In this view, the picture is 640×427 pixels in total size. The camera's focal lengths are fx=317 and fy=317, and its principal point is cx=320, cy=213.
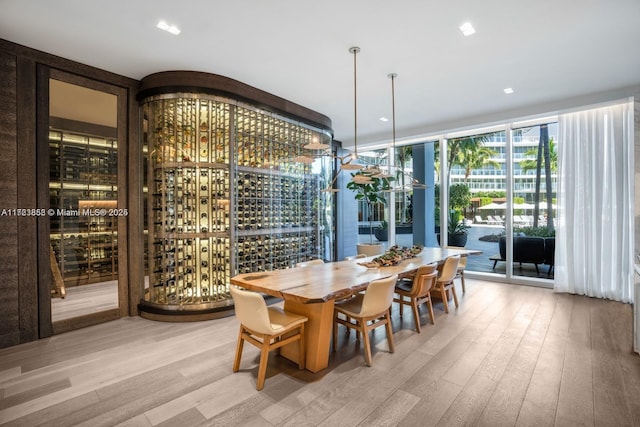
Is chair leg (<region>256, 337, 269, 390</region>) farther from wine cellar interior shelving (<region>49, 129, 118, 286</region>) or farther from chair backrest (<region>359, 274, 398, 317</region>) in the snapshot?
wine cellar interior shelving (<region>49, 129, 118, 286</region>)

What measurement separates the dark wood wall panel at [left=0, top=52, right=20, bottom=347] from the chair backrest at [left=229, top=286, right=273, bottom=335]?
263cm

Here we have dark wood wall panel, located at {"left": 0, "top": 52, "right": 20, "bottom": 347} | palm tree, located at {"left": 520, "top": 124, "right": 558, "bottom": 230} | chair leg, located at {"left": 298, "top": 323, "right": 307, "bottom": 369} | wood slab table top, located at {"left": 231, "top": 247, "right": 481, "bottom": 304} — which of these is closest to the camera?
wood slab table top, located at {"left": 231, "top": 247, "right": 481, "bottom": 304}

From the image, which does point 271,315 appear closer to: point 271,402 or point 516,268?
point 271,402

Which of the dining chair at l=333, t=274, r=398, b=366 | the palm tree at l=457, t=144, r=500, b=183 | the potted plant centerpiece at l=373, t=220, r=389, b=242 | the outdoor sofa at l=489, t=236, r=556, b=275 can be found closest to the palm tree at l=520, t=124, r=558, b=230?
the outdoor sofa at l=489, t=236, r=556, b=275

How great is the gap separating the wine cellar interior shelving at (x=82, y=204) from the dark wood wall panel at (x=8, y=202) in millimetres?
324

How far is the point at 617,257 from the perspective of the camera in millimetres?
4789

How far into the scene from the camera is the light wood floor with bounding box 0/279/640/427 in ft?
6.97

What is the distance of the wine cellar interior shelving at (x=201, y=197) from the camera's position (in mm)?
4062

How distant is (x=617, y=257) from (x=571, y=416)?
155 inches

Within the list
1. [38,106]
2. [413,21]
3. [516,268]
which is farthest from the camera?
[516,268]

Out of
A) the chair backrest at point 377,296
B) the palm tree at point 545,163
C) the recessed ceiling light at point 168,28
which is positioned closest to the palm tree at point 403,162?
the palm tree at point 545,163

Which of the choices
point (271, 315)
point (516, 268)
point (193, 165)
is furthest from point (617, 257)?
point (193, 165)

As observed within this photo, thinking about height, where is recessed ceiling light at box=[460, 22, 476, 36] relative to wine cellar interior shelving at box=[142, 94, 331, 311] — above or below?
above

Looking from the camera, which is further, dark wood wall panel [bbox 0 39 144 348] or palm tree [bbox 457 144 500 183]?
palm tree [bbox 457 144 500 183]
